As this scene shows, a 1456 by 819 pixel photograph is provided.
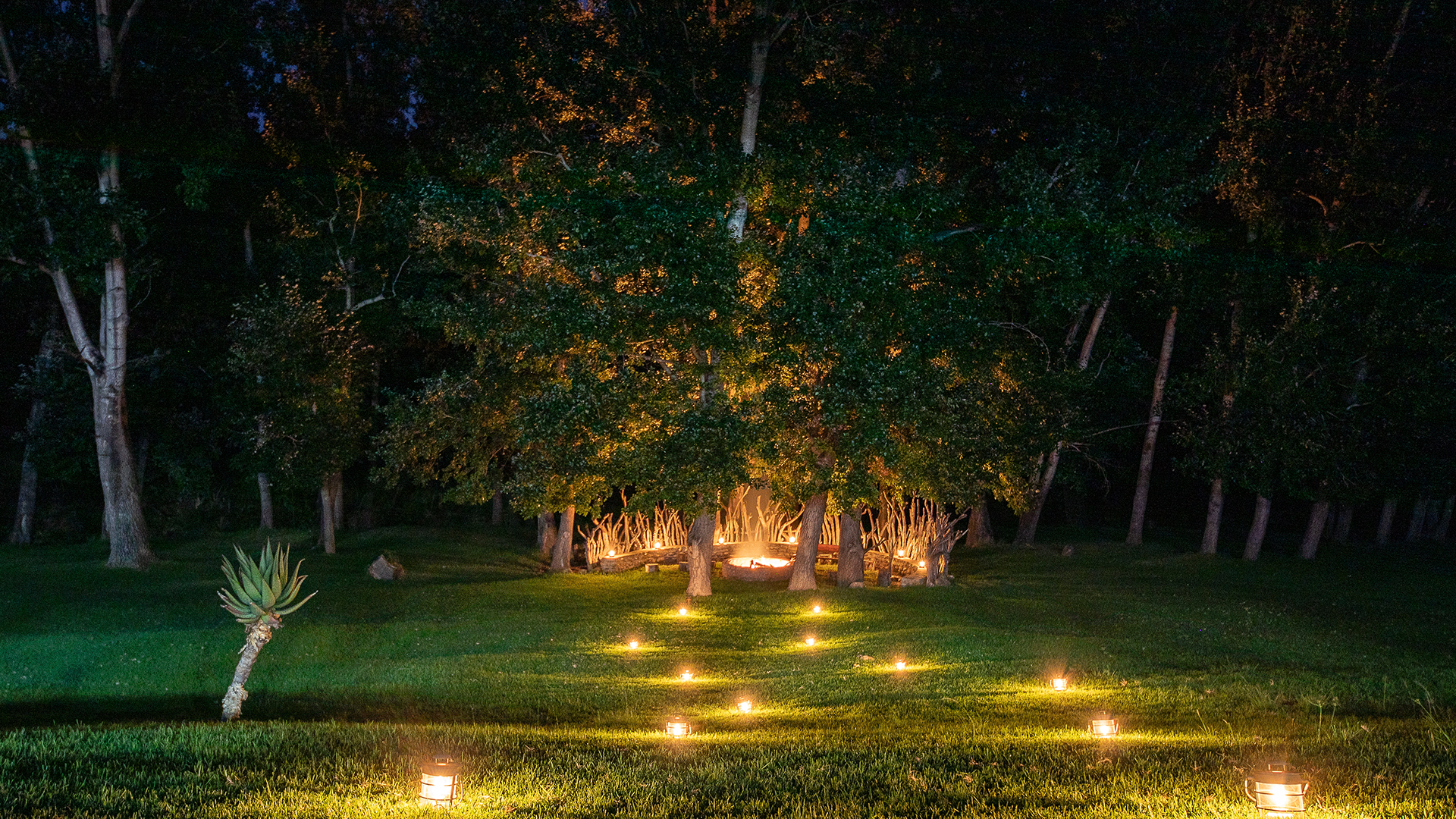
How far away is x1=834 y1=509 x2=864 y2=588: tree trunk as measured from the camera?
22.5m

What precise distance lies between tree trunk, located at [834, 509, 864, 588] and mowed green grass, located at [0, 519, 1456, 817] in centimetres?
149

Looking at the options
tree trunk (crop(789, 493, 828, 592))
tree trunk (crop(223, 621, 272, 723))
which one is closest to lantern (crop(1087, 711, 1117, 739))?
tree trunk (crop(223, 621, 272, 723))

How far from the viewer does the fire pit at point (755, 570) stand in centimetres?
2555

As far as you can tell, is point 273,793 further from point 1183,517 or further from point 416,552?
point 1183,517

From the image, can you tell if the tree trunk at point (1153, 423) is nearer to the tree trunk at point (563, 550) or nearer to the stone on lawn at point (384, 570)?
the tree trunk at point (563, 550)

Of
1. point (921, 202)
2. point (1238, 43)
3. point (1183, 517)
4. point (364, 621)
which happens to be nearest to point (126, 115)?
point (364, 621)

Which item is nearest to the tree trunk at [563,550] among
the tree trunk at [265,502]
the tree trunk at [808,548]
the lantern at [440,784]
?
the tree trunk at [808,548]

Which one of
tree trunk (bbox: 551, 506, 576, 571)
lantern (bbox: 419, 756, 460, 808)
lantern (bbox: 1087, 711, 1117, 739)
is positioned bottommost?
tree trunk (bbox: 551, 506, 576, 571)

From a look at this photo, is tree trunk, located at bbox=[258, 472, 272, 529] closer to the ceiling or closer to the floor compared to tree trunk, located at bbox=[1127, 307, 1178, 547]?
closer to the floor

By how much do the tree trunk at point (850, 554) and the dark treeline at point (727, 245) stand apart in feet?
3.65

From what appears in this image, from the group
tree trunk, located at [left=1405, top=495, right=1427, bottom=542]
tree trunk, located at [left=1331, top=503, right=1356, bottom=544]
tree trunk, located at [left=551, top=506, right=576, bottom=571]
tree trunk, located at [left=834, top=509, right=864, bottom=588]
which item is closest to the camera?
tree trunk, located at [left=834, top=509, right=864, bottom=588]

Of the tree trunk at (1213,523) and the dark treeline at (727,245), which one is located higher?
the dark treeline at (727,245)

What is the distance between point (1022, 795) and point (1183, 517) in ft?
136

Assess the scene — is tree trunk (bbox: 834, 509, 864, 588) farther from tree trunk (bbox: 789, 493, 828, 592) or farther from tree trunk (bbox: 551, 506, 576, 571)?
tree trunk (bbox: 551, 506, 576, 571)
